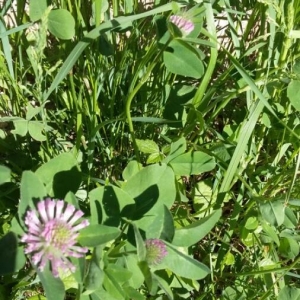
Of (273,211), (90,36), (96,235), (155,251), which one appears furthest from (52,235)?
(273,211)

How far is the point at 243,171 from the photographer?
1275 millimetres

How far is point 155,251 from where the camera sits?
34.2 inches

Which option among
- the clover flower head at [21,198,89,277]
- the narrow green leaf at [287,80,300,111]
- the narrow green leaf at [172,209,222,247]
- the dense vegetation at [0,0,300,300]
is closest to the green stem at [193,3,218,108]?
the dense vegetation at [0,0,300,300]

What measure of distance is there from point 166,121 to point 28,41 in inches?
15.0

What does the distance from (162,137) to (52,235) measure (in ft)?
1.66

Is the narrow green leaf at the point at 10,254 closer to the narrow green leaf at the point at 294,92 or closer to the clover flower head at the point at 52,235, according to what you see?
the clover flower head at the point at 52,235

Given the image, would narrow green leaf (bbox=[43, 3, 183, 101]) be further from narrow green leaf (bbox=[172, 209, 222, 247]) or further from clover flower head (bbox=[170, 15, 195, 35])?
narrow green leaf (bbox=[172, 209, 222, 247])

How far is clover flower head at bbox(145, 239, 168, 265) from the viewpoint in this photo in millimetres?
869

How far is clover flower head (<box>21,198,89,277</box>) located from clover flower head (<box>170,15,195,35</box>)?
349 mm

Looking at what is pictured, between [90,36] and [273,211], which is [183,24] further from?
[273,211]

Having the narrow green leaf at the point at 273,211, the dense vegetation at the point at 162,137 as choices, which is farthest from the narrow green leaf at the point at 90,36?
the narrow green leaf at the point at 273,211

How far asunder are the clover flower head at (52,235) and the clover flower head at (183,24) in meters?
0.35

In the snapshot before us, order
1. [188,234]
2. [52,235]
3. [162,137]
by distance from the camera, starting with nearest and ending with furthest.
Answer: [52,235] → [188,234] → [162,137]

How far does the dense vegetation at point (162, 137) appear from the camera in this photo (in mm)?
930
